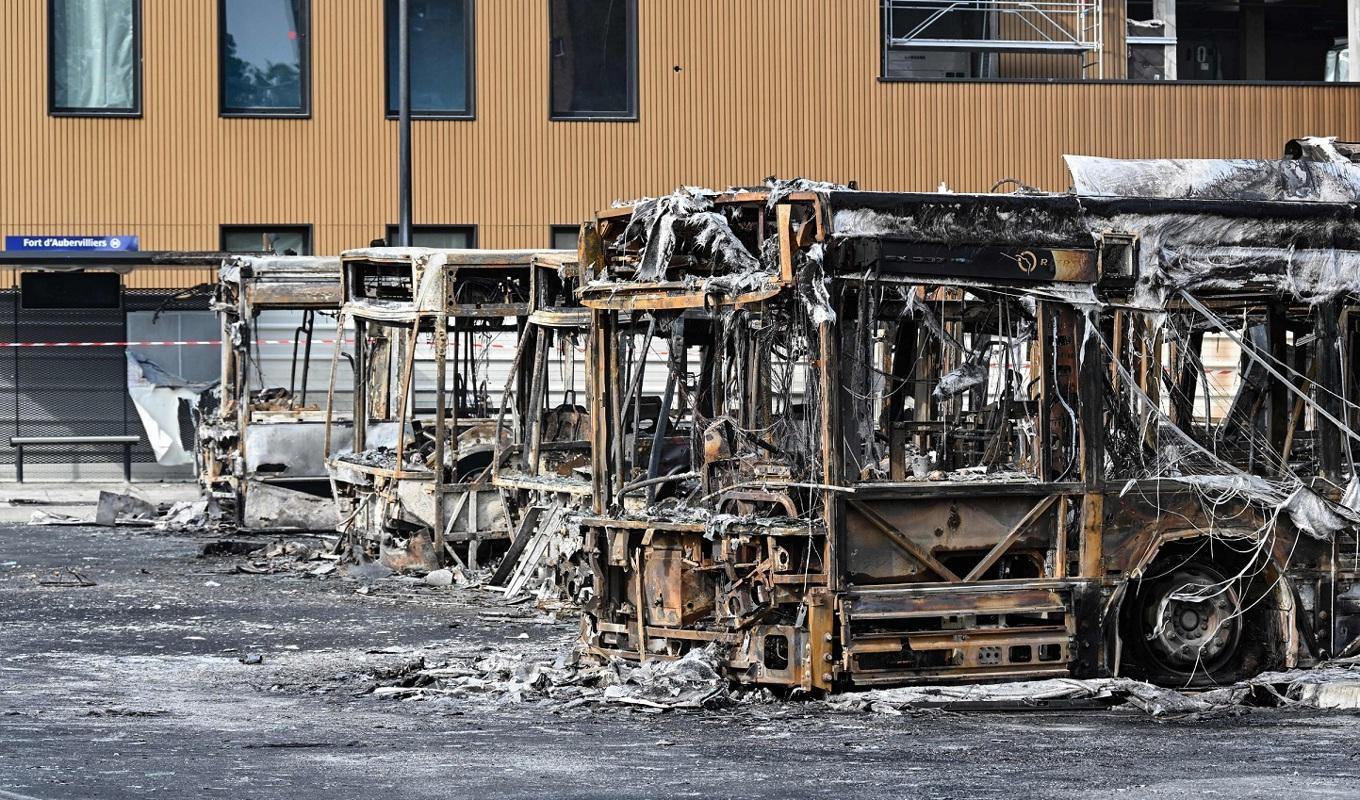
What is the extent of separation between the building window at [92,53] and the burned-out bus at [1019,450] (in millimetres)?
19382

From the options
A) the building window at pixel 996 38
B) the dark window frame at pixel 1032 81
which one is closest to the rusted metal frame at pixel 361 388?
the dark window frame at pixel 1032 81

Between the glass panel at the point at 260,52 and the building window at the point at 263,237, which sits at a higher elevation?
the glass panel at the point at 260,52

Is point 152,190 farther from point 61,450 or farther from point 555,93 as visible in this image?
point 555,93

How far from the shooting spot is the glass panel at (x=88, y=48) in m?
29.4

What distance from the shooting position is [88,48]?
29.4m

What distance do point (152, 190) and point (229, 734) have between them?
21024 mm

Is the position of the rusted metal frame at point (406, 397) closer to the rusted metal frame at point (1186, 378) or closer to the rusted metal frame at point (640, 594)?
the rusted metal frame at point (640, 594)

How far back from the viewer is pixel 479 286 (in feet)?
58.1

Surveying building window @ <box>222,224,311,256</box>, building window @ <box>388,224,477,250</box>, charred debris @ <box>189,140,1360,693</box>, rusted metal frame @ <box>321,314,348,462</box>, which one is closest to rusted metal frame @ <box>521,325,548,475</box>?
rusted metal frame @ <box>321,314,348,462</box>

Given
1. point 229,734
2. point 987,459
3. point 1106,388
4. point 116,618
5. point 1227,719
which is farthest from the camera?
point 116,618

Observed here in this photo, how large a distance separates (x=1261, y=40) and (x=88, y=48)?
19.7 m

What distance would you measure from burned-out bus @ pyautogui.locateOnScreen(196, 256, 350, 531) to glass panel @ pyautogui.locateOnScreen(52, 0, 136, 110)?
739 centimetres

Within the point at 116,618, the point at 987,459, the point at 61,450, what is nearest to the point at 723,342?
the point at 987,459

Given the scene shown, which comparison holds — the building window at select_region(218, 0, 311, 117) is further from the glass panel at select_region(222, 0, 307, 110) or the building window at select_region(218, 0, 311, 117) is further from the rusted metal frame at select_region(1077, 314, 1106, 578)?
the rusted metal frame at select_region(1077, 314, 1106, 578)
